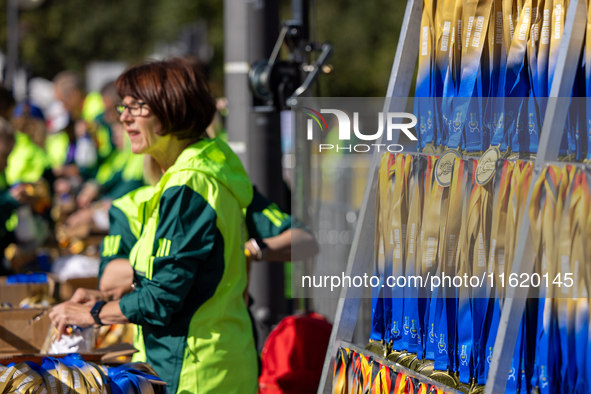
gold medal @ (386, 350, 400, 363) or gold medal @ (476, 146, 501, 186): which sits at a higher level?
gold medal @ (476, 146, 501, 186)

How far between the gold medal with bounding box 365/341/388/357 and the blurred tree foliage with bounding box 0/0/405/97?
29941mm

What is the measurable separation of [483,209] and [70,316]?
1.64 metres

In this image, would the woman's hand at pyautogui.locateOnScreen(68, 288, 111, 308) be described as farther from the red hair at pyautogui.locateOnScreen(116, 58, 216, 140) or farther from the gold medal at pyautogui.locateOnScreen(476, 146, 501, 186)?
the gold medal at pyautogui.locateOnScreen(476, 146, 501, 186)

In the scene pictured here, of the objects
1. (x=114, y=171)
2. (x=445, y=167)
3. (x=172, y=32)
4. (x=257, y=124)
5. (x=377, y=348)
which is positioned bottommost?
(x=377, y=348)

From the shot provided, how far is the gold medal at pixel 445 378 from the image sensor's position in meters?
1.99

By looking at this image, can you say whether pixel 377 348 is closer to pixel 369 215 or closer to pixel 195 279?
pixel 369 215

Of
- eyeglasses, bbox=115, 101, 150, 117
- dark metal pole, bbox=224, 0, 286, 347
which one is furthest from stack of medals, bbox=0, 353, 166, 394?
dark metal pole, bbox=224, 0, 286, 347

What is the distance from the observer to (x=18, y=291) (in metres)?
3.61

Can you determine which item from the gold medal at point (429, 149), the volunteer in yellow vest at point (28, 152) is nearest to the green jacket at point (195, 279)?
the gold medal at point (429, 149)

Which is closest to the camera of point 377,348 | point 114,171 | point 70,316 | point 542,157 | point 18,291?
point 542,157

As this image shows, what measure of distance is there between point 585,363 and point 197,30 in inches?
516

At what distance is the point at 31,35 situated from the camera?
3172cm

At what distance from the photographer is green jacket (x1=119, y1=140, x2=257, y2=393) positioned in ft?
8.27

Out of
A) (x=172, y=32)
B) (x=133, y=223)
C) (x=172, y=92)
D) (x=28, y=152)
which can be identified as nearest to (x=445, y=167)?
(x=172, y=92)
